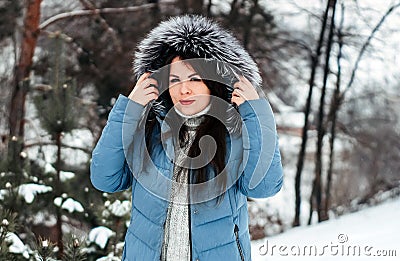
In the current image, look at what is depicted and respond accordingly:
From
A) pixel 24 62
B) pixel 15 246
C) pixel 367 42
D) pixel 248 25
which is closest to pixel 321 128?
pixel 367 42

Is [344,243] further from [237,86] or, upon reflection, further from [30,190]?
[237,86]

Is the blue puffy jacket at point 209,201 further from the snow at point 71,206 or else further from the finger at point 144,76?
the snow at point 71,206

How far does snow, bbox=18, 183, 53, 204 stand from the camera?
11.9ft

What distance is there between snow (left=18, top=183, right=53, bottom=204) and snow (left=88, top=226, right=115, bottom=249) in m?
0.50

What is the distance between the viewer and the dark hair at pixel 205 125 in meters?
1.96

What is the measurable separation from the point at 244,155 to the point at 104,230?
5.69 ft

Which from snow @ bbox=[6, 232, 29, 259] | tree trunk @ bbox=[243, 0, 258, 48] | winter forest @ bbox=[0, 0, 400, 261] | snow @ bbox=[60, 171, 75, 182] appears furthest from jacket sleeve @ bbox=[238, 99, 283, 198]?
tree trunk @ bbox=[243, 0, 258, 48]

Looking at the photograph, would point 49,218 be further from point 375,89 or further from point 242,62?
point 375,89

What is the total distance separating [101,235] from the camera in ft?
11.2

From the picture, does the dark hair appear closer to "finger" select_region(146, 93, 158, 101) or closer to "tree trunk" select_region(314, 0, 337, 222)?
"finger" select_region(146, 93, 158, 101)

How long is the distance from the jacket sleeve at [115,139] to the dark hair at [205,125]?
10 cm

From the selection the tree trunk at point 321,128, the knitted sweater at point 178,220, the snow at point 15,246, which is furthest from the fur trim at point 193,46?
the tree trunk at point 321,128

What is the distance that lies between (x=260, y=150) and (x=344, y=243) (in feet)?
8.22

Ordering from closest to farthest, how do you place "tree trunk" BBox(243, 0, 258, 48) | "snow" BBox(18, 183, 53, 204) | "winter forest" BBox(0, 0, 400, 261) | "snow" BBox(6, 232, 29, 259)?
"snow" BBox(6, 232, 29, 259) < "snow" BBox(18, 183, 53, 204) < "winter forest" BBox(0, 0, 400, 261) < "tree trunk" BBox(243, 0, 258, 48)
